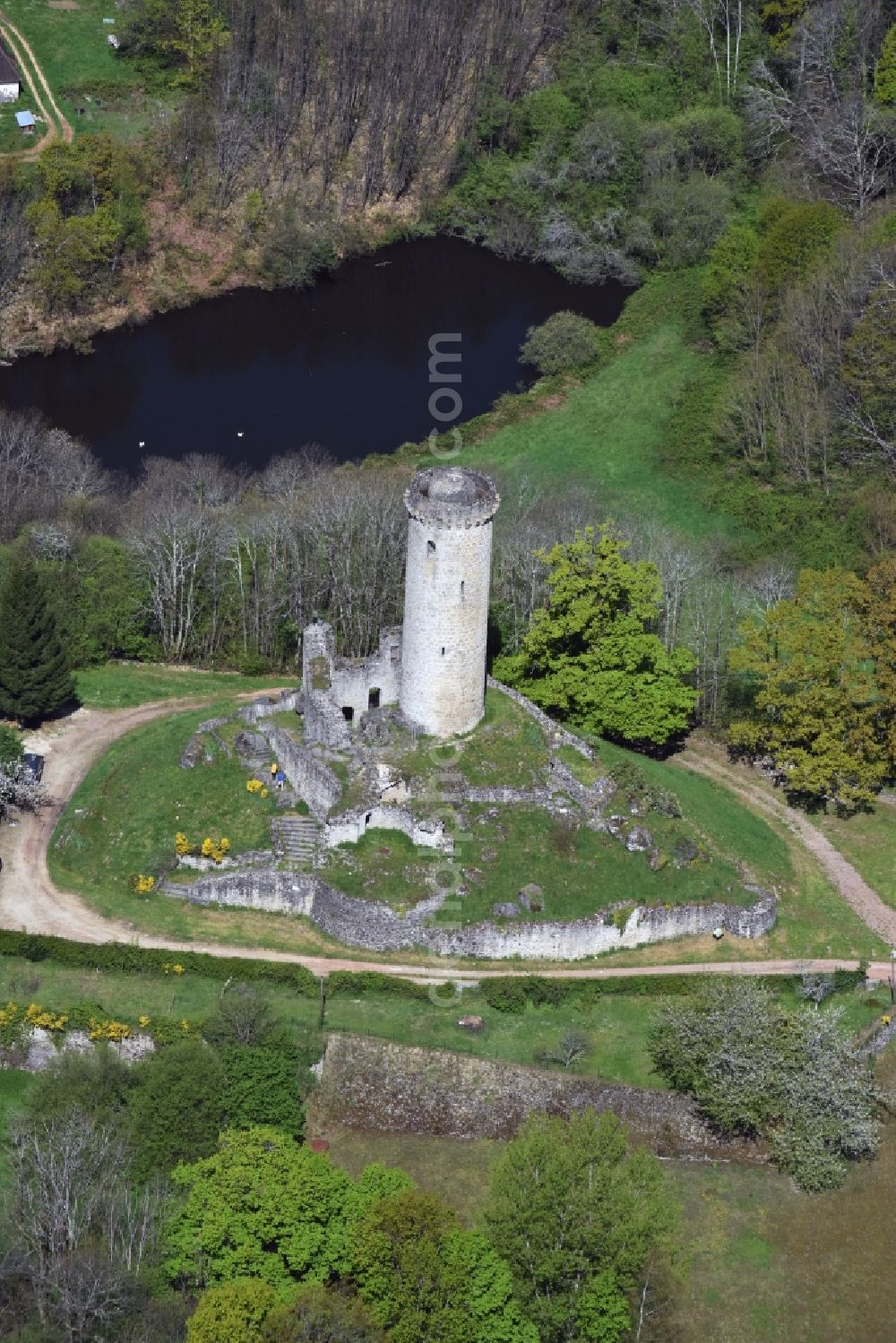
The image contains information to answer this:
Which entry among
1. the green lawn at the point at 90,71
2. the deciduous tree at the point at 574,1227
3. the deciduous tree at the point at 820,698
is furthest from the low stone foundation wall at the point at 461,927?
the green lawn at the point at 90,71

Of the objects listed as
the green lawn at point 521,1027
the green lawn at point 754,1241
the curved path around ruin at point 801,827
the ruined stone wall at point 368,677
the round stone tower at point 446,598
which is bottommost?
the curved path around ruin at point 801,827

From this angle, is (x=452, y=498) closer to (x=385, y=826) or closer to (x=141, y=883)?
(x=385, y=826)

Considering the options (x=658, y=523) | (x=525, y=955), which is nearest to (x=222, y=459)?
(x=658, y=523)

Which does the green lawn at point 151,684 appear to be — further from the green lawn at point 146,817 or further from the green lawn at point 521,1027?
the green lawn at point 521,1027

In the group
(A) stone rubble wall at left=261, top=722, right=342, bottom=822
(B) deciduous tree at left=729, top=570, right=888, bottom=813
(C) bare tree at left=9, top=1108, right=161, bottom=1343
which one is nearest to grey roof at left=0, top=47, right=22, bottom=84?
(A) stone rubble wall at left=261, top=722, right=342, bottom=822

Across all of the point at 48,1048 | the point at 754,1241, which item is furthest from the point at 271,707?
the point at 754,1241

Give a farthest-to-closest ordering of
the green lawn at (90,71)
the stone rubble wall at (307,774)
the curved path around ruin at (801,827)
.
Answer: the green lawn at (90,71), the curved path around ruin at (801,827), the stone rubble wall at (307,774)

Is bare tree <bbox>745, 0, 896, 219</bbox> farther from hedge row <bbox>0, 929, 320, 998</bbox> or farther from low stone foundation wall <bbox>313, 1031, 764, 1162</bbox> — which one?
low stone foundation wall <bbox>313, 1031, 764, 1162</bbox>
